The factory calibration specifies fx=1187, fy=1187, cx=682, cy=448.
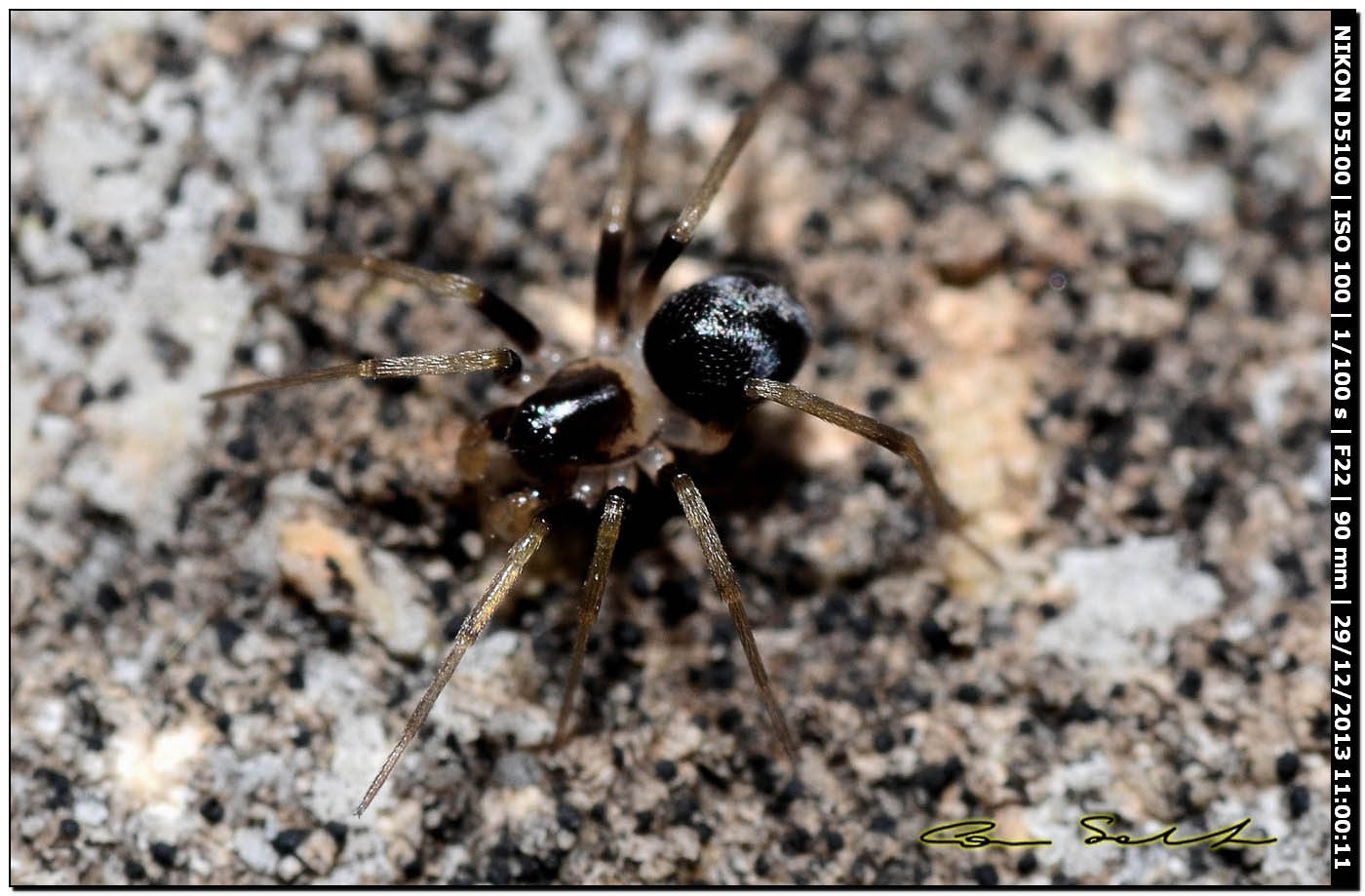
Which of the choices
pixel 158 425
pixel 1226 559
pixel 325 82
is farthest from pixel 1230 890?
pixel 325 82

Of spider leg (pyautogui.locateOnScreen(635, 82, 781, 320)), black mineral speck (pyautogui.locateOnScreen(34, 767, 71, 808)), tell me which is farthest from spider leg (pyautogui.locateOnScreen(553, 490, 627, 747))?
black mineral speck (pyautogui.locateOnScreen(34, 767, 71, 808))

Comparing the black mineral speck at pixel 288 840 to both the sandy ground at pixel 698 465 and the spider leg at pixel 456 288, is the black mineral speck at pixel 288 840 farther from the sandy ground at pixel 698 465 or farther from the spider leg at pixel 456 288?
the spider leg at pixel 456 288

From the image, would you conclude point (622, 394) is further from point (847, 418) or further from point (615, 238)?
point (847, 418)

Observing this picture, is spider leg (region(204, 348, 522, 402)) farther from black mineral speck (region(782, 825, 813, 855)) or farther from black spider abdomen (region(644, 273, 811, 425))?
black mineral speck (region(782, 825, 813, 855))

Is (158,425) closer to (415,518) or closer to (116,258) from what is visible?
(116,258)

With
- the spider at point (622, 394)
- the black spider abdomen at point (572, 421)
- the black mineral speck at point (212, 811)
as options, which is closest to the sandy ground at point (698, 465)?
the black mineral speck at point (212, 811)

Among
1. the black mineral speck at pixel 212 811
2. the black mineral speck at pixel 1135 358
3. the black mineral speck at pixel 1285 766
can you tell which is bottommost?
the black mineral speck at pixel 212 811
